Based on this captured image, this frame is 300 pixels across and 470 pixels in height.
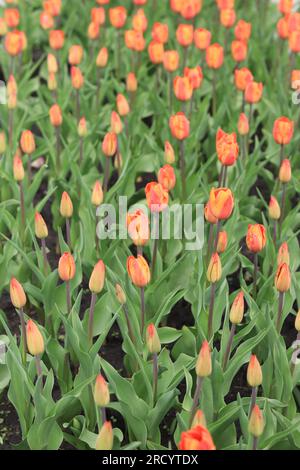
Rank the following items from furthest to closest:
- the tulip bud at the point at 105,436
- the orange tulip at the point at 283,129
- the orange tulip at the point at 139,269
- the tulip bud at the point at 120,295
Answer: the orange tulip at the point at 283,129 < the tulip bud at the point at 120,295 < the orange tulip at the point at 139,269 < the tulip bud at the point at 105,436

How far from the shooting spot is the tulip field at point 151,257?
8.97 ft

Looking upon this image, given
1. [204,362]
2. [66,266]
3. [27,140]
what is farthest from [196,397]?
[27,140]

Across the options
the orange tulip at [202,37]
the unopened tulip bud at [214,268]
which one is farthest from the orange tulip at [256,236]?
the orange tulip at [202,37]

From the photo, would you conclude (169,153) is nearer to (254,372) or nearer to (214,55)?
(214,55)

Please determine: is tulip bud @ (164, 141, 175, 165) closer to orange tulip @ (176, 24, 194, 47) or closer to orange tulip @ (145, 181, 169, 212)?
orange tulip @ (145, 181, 169, 212)

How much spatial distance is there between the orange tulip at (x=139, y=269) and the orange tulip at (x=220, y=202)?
0.98ft

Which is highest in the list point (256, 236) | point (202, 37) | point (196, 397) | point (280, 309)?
point (202, 37)

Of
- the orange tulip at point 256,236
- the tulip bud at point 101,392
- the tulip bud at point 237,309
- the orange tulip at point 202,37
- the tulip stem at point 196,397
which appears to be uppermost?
the orange tulip at point 202,37

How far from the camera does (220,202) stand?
9.20ft

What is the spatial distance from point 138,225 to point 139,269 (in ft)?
0.66

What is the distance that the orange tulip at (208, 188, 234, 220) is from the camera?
9.14ft

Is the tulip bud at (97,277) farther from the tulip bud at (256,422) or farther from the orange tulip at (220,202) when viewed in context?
the tulip bud at (256,422)

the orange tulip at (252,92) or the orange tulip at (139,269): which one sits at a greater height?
the orange tulip at (252,92)

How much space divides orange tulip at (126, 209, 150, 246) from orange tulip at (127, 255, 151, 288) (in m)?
0.15
